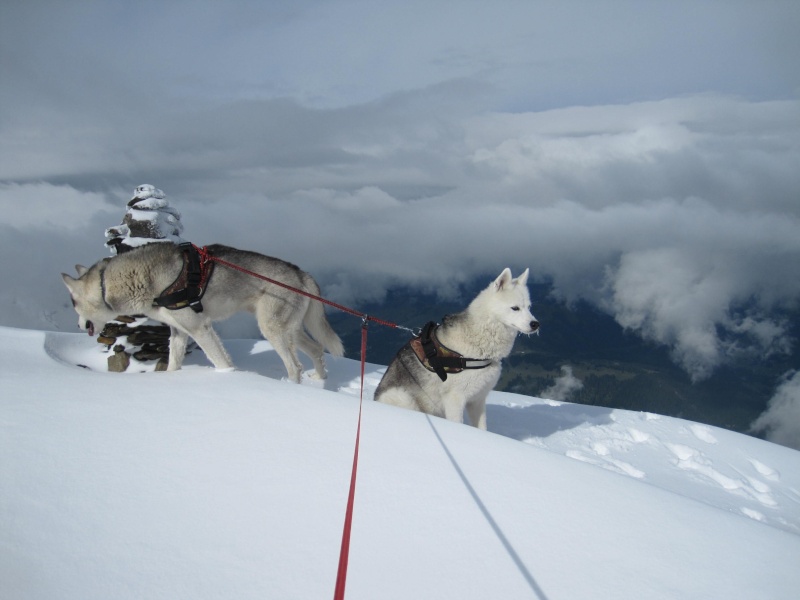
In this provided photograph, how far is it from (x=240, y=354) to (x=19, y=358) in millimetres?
5379

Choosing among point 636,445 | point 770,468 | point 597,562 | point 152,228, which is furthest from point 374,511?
point 152,228

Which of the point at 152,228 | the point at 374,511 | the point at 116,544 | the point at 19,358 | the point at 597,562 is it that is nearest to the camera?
the point at 116,544

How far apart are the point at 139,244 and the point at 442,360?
803 cm

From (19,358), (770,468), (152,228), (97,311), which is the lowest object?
(770,468)

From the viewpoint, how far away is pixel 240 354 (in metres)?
11.9

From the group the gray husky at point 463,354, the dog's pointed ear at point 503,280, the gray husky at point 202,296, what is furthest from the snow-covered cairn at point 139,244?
the dog's pointed ear at point 503,280

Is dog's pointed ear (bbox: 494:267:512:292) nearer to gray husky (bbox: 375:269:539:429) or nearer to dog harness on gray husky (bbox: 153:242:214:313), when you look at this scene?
gray husky (bbox: 375:269:539:429)

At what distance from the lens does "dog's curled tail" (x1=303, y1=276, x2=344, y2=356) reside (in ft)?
27.1

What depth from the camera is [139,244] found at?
11.1 m

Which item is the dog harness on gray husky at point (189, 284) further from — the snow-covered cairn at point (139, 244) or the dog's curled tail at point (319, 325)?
the snow-covered cairn at point (139, 244)

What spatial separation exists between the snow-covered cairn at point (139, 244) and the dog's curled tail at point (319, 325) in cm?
413

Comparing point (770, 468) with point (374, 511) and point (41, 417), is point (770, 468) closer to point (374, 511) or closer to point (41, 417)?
point (374, 511)

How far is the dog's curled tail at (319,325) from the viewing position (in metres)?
8.26

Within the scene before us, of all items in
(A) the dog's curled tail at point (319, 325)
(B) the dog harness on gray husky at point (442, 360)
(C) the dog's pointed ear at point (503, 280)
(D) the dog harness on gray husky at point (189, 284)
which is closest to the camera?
(B) the dog harness on gray husky at point (442, 360)
